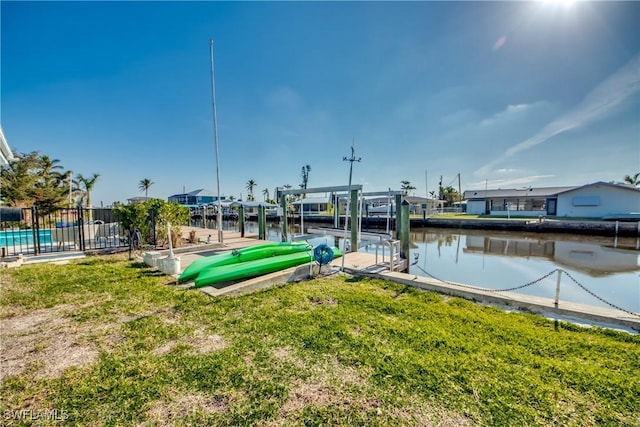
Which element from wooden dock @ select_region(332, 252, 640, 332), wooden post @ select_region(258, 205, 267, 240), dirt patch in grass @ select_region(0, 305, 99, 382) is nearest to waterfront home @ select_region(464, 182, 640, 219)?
wooden post @ select_region(258, 205, 267, 240)

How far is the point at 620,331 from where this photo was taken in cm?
350

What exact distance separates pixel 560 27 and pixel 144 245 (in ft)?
53.2

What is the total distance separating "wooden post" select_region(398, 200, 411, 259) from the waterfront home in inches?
1145

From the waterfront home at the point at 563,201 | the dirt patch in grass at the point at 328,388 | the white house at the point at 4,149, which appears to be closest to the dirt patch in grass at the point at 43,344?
the dirt patch in grass at the point at 328,388

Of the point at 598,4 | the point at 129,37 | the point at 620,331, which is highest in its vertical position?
the point at 598,4

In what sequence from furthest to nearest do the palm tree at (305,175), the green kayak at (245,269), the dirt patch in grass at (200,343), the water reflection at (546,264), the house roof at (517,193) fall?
the palm tree at (305,175) < the house roof at (517,193) < the water reflection at (546,264) < the green kayak at (245,269) < the dirt patch in grass at (200,343)

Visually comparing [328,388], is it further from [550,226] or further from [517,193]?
[517,193]

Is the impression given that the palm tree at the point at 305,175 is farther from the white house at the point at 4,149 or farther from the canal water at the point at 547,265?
the white house at the point at 4,149

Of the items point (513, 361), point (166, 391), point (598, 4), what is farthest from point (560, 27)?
point (166, 391)

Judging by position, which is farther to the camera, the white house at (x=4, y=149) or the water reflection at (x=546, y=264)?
the water reflection at (x=546, y=264)

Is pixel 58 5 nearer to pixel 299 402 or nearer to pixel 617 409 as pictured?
pixel 299 402

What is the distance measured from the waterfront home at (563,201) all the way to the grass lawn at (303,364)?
32930 mm

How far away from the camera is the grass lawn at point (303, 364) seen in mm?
2107

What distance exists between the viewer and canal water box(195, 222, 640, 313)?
732 centimetres
